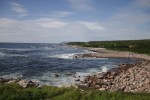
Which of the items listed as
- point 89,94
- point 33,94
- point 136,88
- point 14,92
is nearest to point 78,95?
point 89,94

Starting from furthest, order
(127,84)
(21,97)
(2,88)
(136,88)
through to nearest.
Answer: (127,84) < (136,88) < (2,88) < (21,97)

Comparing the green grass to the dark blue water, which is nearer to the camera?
the green grass

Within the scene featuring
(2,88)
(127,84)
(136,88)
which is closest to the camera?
(2,88)

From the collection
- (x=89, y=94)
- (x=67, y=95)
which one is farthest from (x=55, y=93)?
(x=89, y=94)

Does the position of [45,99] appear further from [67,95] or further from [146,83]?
[146,83]

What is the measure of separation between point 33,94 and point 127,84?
15.6 metres

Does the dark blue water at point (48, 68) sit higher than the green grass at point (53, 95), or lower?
lower

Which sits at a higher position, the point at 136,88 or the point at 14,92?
the point at 14,92

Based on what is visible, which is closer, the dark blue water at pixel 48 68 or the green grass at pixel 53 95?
the green grass at pixel 53 95

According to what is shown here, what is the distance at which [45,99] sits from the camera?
16969 mm

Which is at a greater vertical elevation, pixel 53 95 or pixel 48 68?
pixel 53 95

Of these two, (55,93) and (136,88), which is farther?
(136,88)

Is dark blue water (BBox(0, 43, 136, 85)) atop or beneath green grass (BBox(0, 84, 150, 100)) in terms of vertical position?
beneath

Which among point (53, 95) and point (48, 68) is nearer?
point (53, 95)
